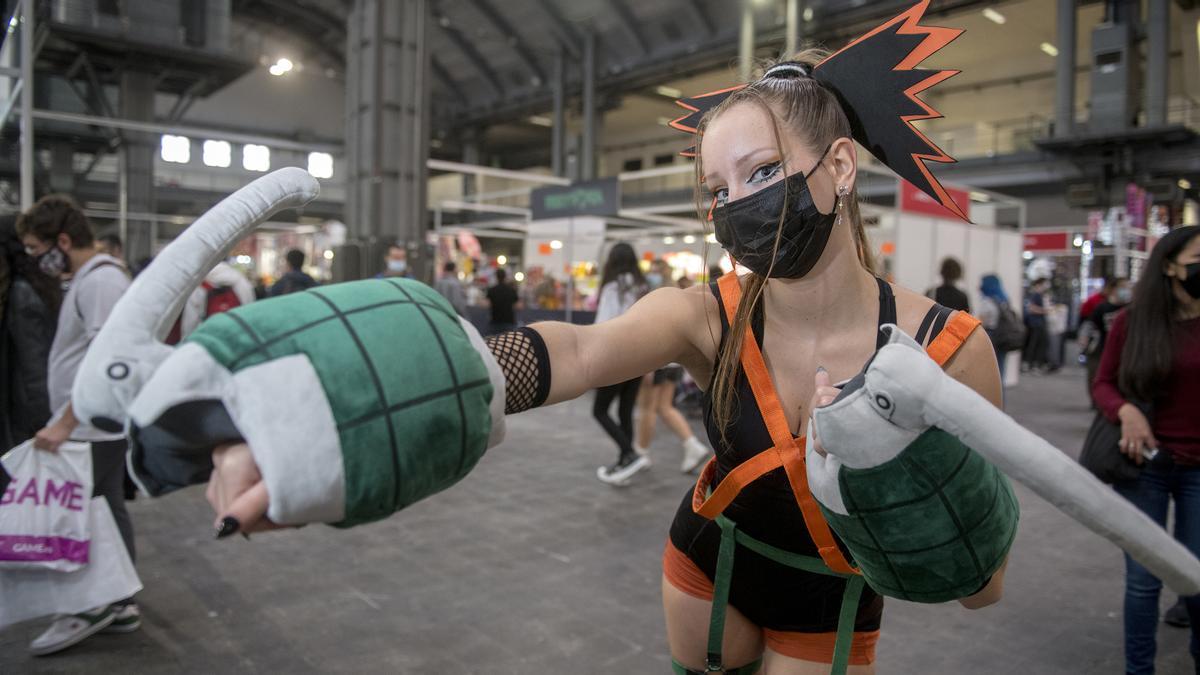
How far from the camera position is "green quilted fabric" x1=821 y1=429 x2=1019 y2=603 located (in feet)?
2.95

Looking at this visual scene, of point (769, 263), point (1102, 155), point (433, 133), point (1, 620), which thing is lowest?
point (1, 620)

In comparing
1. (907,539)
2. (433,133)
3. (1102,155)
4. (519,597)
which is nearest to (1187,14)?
(1102,155)

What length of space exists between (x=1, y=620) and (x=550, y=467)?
4017 millimetres

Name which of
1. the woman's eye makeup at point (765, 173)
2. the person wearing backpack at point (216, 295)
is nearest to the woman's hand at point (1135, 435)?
the woman's eye makeup at point (765, 173)

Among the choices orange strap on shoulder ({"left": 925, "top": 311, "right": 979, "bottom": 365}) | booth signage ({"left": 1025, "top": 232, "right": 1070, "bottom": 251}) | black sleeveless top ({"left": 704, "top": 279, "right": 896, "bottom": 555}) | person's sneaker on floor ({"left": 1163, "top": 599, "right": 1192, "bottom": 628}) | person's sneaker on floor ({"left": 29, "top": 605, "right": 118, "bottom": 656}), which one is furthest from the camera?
booth signage ({"left": 1025, "top": 232, "right": 1070, "bottom": 251})

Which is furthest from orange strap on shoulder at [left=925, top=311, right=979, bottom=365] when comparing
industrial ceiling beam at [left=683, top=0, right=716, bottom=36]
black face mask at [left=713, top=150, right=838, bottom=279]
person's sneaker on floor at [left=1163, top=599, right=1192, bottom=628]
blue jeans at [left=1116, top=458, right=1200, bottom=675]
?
industrial ceiling beam at [left=683, top=0, right=716, bottom=36]

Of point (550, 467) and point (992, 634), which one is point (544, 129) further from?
point (992, 634)

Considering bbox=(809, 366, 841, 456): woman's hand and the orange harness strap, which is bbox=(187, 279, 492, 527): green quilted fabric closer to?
bbox=(809, 366, 841, 456): woman's hand

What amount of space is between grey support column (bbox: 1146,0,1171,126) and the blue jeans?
696 inches

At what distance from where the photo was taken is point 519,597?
12.2ft

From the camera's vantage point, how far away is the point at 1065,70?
17.7 metres

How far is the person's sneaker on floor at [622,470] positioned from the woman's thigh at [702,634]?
423 cm

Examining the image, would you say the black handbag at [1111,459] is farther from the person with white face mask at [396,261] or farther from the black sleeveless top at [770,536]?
the person with white face mask at [396,261]

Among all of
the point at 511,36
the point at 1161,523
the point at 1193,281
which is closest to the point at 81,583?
the point at 1161,523
